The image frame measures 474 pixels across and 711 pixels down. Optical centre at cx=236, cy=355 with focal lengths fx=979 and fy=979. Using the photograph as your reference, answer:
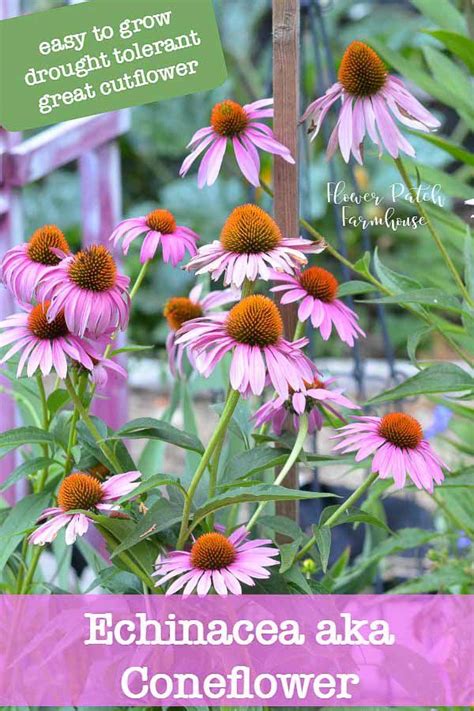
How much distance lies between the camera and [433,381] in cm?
72

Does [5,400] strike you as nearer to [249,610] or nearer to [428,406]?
[249,610]

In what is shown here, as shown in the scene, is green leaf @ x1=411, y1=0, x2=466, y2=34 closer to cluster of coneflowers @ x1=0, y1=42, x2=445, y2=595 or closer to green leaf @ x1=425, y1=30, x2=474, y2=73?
green leaf @ x1=425, y1=30, x2=474, y2=73

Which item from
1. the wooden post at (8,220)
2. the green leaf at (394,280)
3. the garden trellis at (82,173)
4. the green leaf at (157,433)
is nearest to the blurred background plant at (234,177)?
the garden trellis at (82,173)

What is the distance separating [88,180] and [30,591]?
0.92 meters

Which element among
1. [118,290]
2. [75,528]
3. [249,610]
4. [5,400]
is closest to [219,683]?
[249,610]

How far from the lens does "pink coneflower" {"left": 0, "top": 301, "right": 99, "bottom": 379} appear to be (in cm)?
61

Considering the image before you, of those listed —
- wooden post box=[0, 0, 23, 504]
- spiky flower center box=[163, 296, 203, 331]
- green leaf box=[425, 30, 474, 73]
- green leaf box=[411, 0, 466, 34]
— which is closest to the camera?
spiky flower center box=[163, 296, 203, 331]

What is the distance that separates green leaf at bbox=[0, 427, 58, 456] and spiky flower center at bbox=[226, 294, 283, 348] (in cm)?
17

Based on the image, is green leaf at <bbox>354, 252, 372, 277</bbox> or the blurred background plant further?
the blurred background plant

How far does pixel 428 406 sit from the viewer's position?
3.02 meters

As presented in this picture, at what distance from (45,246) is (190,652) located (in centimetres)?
29

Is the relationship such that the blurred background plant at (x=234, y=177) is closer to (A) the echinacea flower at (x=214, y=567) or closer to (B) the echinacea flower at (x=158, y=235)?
(B) the echinacea flower at (x=158, y=235)

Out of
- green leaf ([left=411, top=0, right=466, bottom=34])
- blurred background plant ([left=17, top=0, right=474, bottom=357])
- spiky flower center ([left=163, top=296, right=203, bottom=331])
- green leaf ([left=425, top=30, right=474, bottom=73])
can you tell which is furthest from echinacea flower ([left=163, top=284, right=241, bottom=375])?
blurred background plant ([left=17, top=0, right=474, bottom=357])

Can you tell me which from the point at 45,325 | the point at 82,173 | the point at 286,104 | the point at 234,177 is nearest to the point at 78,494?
the point at 45,325
